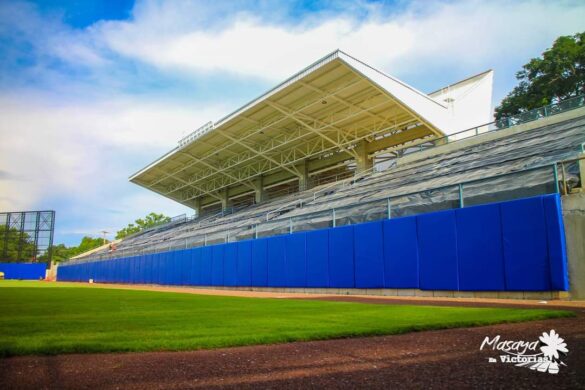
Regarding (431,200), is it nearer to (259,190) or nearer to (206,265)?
(206,265)

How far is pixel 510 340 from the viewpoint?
4.65 metres

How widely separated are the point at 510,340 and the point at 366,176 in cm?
2132

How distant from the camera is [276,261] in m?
Result: 19.0

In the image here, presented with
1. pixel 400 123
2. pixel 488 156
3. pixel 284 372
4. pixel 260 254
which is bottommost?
pixel 284 372

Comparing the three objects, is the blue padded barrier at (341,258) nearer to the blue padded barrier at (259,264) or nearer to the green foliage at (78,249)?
the blue padded barrier at (259,264)

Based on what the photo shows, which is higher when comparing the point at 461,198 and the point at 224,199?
the point at 224,199

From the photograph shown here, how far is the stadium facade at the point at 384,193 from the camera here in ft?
34.7

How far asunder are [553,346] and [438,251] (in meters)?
8.48

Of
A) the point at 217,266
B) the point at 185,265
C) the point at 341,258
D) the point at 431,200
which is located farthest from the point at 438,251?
the point at 185,265

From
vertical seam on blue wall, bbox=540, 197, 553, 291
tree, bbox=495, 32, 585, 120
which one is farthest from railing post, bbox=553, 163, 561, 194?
tree, bbox=495, 32, 585, 120

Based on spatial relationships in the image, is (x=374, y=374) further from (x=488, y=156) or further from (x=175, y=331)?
(x=488, y=156)

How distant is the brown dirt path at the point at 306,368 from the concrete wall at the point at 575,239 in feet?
18.4

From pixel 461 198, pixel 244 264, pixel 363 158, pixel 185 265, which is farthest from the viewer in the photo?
pixel 363 158

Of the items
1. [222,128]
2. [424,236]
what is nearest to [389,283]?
[424,236]
